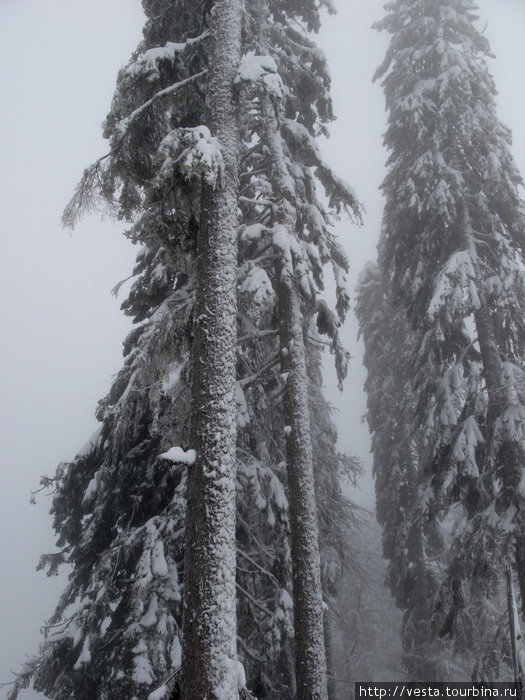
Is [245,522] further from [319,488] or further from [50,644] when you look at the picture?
[50,644]

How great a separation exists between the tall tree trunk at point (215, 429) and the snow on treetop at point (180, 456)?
0.31 ft

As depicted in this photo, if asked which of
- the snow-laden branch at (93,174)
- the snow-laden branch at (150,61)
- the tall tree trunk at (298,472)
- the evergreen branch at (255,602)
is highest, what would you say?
the snow-laden branch at (150,61)

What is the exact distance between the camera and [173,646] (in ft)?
23.2

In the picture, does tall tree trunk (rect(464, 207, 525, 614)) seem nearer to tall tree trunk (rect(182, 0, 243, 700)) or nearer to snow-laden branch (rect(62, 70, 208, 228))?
tall tree trunk (rect(182, 0, 243, 700))

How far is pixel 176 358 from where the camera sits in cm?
706

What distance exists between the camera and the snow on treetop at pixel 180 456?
4.41 metres

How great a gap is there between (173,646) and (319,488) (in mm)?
5366

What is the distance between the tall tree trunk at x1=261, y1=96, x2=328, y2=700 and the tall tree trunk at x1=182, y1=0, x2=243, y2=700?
115 centimetres

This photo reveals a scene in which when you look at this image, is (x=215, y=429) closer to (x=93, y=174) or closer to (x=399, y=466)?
(x=93, y=174)

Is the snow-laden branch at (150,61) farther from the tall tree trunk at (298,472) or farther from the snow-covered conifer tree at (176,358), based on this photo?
the tall tree trunk at (298,472)

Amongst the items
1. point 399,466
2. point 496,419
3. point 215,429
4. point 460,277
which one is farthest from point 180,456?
point 399,466

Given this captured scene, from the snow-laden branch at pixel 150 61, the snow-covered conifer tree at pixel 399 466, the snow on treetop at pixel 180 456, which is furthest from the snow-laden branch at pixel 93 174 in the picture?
the snow-covered conifer tree at pixel 399 466

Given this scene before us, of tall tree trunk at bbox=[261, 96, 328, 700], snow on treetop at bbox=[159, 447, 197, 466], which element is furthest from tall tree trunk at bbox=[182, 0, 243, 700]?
tall tree trunk at bbox=[261, 96, 328, 700]

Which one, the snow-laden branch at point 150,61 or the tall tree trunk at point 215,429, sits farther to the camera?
the snow-laden branch at point 150,61
